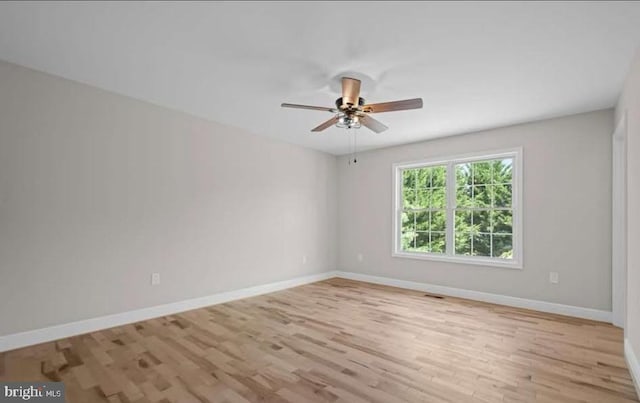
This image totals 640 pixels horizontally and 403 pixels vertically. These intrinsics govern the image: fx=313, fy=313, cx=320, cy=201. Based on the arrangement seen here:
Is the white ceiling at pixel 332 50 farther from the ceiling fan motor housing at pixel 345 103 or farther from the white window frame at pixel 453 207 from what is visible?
the white window frame at pixel 453 207

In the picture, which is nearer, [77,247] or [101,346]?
[101,346]

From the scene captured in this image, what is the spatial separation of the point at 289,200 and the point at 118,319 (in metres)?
2.91

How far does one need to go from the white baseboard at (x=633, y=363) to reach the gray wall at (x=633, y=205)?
5cm

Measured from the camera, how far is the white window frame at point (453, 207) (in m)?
4.20

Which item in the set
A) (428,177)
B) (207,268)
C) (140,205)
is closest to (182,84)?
(140,205)

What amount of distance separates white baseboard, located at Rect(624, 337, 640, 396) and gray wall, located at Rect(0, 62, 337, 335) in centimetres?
409

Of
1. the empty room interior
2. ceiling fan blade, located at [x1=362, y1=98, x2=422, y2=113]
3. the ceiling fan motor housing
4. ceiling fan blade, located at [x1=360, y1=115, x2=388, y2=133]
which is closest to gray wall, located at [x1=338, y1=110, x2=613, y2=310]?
the empty room interior

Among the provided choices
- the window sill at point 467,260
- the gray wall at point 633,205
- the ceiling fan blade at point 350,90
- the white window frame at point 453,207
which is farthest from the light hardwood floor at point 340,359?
the ceiling fan blade at point 350,90

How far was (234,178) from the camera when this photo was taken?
14.9ft

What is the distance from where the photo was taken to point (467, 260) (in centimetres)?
462

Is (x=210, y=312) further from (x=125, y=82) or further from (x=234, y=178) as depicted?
(x=125, y=82)

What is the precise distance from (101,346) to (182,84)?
255 centimetres

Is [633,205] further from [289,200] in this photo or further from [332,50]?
[289,200]

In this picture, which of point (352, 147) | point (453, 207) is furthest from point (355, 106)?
point (453, 207)
